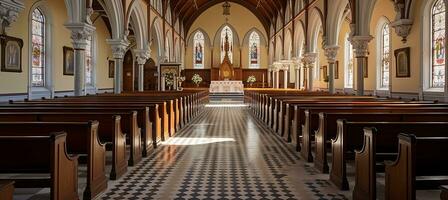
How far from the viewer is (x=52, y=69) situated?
2075 centimetres

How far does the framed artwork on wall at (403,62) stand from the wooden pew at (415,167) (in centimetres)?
1305

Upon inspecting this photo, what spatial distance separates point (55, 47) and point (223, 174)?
54.5ft

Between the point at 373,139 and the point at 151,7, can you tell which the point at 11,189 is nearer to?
the point at 373,139

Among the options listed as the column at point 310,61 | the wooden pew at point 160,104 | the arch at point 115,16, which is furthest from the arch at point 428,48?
the arch at point 115,16

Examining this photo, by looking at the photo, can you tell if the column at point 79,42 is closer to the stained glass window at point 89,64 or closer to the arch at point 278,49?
the stained glass window at point 89,64

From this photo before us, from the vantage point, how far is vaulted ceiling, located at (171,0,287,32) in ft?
125

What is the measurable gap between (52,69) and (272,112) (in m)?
11.9

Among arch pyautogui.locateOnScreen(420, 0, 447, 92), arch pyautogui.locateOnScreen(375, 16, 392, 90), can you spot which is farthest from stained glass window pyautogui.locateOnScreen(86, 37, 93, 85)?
arch pyautogui.locateOnScreen(420, 0, 447, 92)

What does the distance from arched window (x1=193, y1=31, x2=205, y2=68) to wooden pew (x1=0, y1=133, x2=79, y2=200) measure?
39.9 m

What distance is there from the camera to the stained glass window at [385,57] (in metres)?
19.9

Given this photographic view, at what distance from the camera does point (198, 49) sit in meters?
44.7

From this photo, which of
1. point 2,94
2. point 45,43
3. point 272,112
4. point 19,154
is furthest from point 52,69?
point 19,154

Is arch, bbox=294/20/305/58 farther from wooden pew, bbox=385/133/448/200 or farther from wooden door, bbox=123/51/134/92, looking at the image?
wooden pew, bbox=385/133/448/200

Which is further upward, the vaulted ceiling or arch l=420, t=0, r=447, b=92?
the vaulted ceiling
